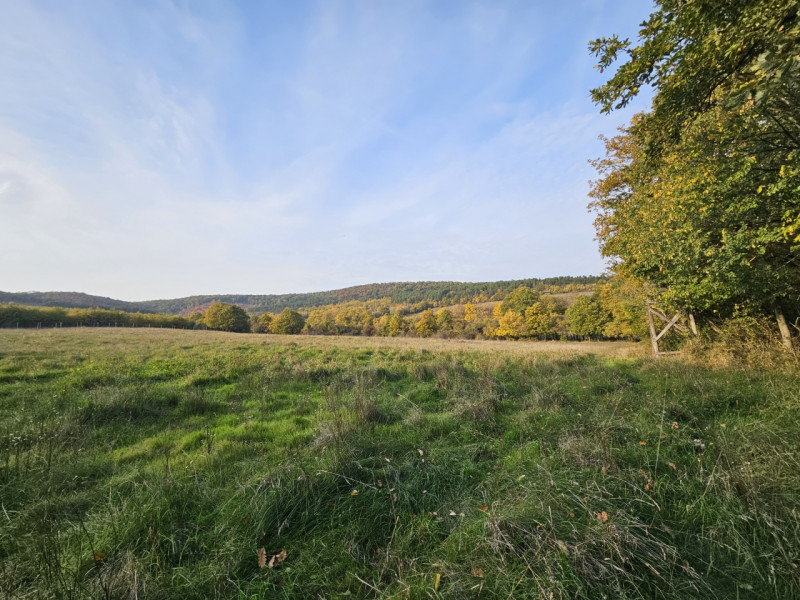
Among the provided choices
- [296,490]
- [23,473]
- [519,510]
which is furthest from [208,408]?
[519,510]

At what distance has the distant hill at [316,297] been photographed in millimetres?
118812

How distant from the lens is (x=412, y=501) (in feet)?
11.2

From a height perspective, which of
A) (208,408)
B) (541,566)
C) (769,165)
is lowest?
(208,408)

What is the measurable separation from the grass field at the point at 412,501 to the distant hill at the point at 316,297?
97643 millimetres

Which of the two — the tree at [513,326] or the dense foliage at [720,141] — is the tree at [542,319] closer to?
the tree at [513,326]

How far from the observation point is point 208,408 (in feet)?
23.6

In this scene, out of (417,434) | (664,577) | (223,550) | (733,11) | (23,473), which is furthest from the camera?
(417,434)

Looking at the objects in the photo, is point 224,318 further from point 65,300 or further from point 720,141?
point 65,300

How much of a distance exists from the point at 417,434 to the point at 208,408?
202 inches

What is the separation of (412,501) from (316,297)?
18857 centimetres

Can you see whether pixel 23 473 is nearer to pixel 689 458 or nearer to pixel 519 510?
pixel 519 510

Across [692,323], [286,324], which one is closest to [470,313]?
[286,324]

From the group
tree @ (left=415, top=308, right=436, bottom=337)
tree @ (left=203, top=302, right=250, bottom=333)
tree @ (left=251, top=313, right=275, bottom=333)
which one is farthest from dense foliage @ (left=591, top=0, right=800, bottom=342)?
Answer: tree @ (left=251, top=313, right=275, bottom=333)

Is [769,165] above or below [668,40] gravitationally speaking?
below
